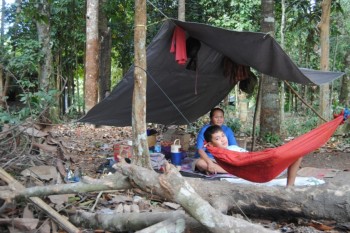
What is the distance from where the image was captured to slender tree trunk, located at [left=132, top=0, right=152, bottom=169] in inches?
121

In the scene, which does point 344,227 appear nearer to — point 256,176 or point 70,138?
point 256,176

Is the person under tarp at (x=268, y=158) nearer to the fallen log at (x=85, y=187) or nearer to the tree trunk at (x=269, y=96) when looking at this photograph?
the fallen log at (x=85, y=187)

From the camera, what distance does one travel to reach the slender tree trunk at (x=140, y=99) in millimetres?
3076

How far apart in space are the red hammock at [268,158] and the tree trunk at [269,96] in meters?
2.89

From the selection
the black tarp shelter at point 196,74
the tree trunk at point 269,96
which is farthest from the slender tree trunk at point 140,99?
the tree trunk at point 269,96

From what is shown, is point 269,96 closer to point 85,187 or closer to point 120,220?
point 120,220

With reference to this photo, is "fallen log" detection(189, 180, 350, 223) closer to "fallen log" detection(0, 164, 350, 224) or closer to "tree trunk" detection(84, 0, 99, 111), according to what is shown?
"fallen log" detection(0, 164, 350, 224)

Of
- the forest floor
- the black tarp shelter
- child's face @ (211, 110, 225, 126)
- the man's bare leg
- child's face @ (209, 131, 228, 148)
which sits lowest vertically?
the forest floor

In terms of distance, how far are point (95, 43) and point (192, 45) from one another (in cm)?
356

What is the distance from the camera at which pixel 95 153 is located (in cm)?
511

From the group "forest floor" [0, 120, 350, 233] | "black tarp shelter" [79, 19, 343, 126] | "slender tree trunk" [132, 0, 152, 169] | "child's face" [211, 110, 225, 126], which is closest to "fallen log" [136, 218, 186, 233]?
"forest floor" [0, 120, 350, 233]

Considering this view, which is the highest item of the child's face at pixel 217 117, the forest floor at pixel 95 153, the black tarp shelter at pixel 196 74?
the black tarp shelter at pixel 196 74

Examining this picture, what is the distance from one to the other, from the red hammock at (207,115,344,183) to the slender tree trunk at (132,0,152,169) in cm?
56

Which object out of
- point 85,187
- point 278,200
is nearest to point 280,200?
point 278,200
